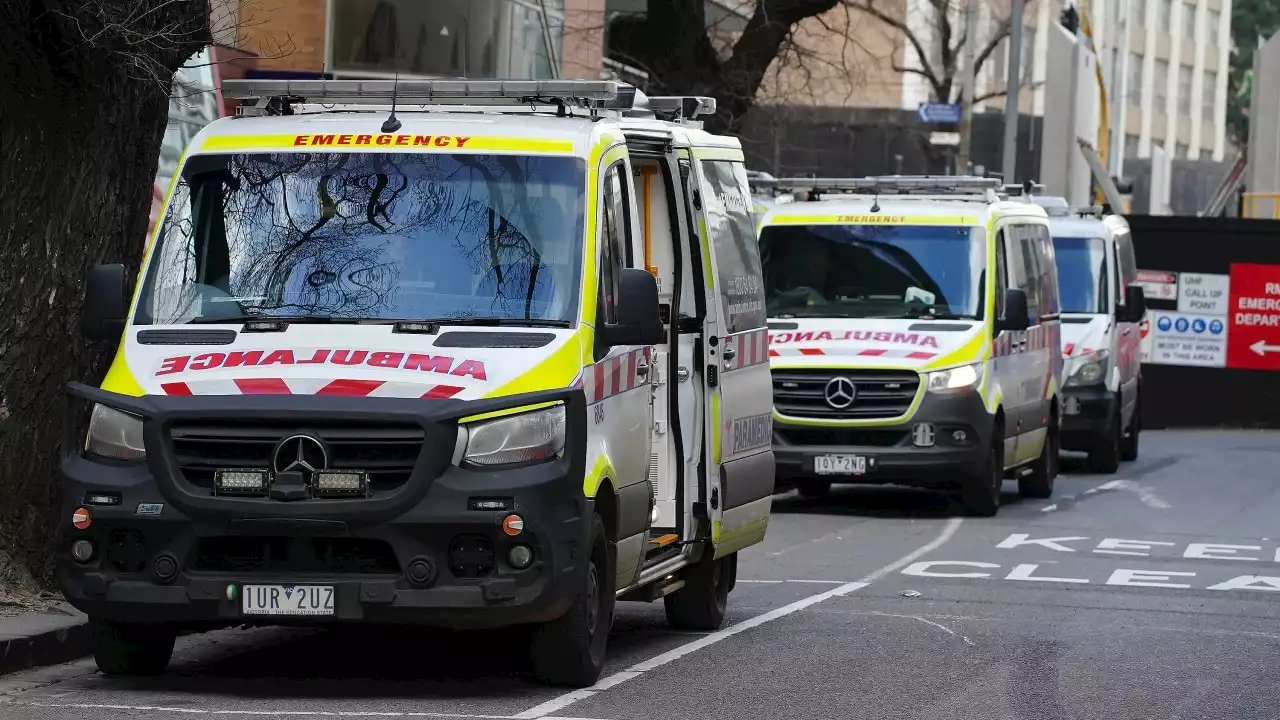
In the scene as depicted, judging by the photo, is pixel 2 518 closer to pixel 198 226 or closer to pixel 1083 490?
pixel 198 226

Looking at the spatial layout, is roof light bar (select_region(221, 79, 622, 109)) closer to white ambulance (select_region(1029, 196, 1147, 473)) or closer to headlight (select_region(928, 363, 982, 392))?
headlight (select_region(928, 363, 982, 392))

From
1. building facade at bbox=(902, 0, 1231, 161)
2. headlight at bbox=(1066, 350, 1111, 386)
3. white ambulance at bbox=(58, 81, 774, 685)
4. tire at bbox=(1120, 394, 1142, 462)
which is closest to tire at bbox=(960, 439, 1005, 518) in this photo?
headlight at bbox=(1066, 350, 1111, 386)

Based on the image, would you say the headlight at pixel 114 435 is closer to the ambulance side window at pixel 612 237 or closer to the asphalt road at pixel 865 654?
the asphalt road at pixel 865 654

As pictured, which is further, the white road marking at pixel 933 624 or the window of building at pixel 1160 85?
the window of building at pixel 1160 85

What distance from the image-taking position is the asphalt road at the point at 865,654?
9281mm

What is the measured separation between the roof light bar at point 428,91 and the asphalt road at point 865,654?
8.17ft

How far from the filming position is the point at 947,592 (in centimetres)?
1410

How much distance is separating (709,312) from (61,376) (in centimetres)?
312

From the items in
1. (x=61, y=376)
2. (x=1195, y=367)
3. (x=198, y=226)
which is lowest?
(x=1195, y=367)

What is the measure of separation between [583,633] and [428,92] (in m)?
2.66

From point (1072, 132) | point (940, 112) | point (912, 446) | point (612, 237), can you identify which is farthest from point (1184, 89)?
point (612, 237)

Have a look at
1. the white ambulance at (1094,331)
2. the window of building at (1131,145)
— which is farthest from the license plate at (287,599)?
the window of building at (1131,145)

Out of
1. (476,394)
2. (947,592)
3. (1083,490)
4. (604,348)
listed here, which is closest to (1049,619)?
(947,592)

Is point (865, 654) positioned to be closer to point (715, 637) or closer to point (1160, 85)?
point (715, 637)
